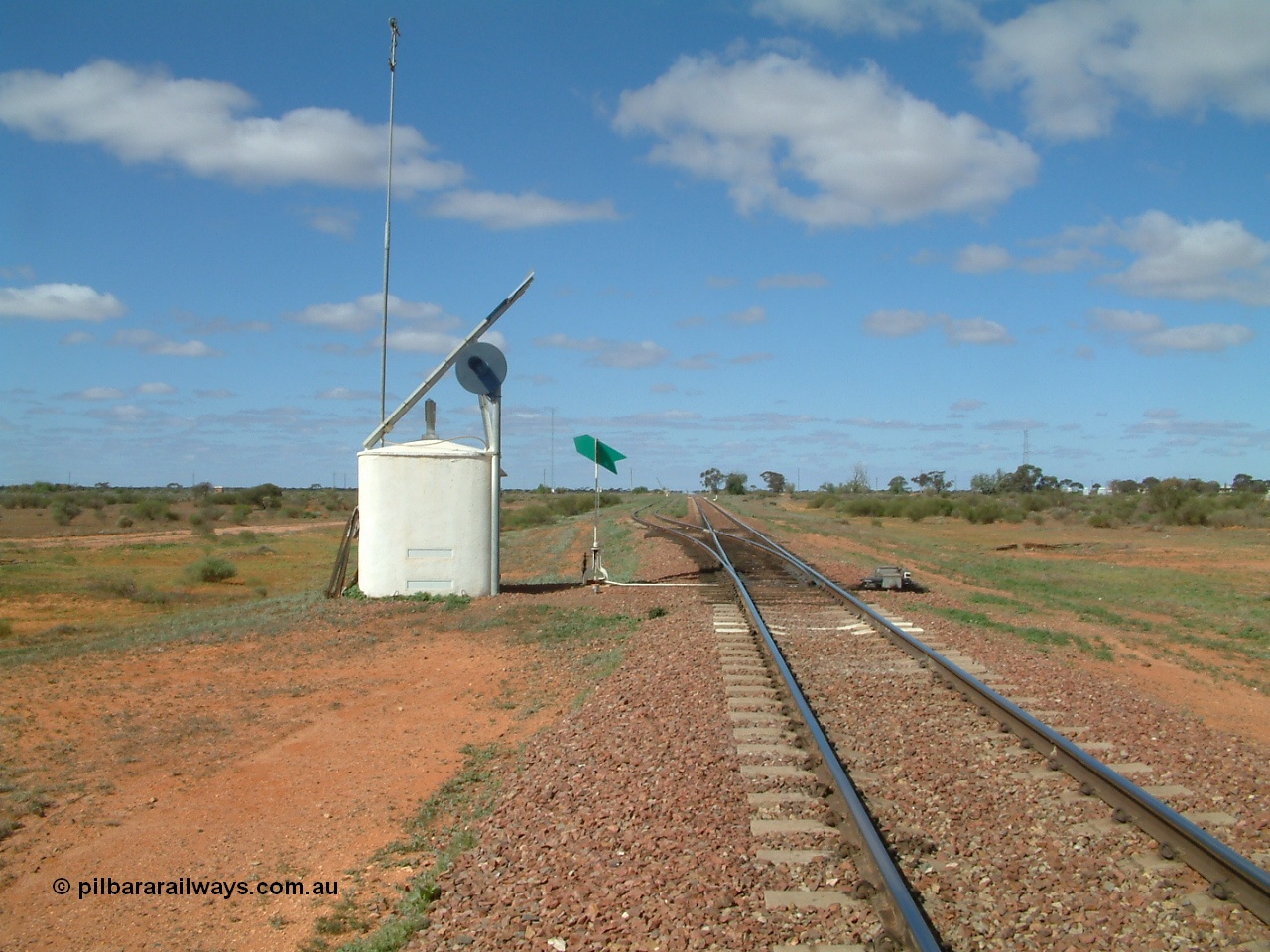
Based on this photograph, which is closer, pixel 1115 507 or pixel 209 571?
pixel 209 571

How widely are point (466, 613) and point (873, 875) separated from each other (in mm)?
10736

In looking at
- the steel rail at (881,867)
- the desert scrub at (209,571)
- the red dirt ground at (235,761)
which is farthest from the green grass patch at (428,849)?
the desert scrub at (209,571)

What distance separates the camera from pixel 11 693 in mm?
11492

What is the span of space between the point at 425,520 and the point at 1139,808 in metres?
11.9

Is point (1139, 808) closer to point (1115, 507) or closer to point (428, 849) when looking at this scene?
point (428, 849)

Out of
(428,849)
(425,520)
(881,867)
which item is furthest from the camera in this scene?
(425,520)

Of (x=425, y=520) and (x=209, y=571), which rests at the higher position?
(x=425, y=520)

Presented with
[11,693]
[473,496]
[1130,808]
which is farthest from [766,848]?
[473,496]

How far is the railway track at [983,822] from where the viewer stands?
4777mm

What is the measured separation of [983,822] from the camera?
6.07 meters

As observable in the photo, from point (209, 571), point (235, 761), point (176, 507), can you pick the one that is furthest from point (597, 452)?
point (176, 507)

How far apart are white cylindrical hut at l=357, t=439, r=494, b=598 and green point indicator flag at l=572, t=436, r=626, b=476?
2226 millimetres

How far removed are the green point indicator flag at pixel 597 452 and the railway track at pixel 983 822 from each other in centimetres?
812

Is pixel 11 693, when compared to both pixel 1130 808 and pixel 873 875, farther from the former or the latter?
pixel 1130 808
